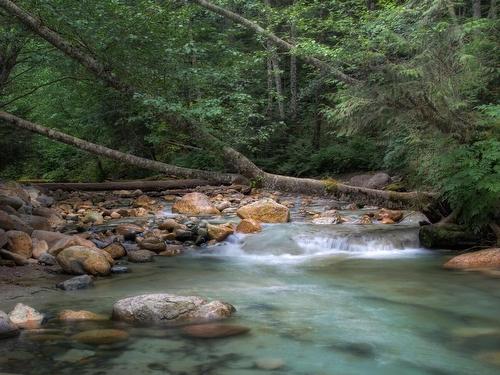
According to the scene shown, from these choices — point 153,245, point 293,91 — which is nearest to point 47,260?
point 153,245

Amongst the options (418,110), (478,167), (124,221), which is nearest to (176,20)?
(124,221)

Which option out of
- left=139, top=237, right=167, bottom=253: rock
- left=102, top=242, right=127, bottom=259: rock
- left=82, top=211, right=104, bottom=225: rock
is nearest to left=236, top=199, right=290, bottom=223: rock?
left=139, top=237, right=167, bottom=253: rock

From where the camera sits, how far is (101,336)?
4930 millimetres

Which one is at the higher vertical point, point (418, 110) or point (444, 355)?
point (418, 110)

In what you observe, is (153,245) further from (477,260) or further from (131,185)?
(131,185)

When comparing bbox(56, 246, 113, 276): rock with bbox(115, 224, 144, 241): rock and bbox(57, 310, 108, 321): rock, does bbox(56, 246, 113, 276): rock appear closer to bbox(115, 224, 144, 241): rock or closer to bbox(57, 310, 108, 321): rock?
bbox(57, 310, 108, 321): rock

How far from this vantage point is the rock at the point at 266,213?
41.3 ft

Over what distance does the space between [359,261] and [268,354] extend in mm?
4945

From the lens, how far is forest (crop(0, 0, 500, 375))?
16.4 feet

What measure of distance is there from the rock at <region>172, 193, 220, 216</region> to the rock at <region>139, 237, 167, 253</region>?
4.34 m

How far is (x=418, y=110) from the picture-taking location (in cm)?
829

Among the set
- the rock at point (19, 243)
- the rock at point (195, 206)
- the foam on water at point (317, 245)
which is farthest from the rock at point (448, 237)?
the rock at point (19, 243)

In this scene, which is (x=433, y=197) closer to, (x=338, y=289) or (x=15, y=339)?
(x=338, y=289)

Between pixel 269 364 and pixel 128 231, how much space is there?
6.94 metres
